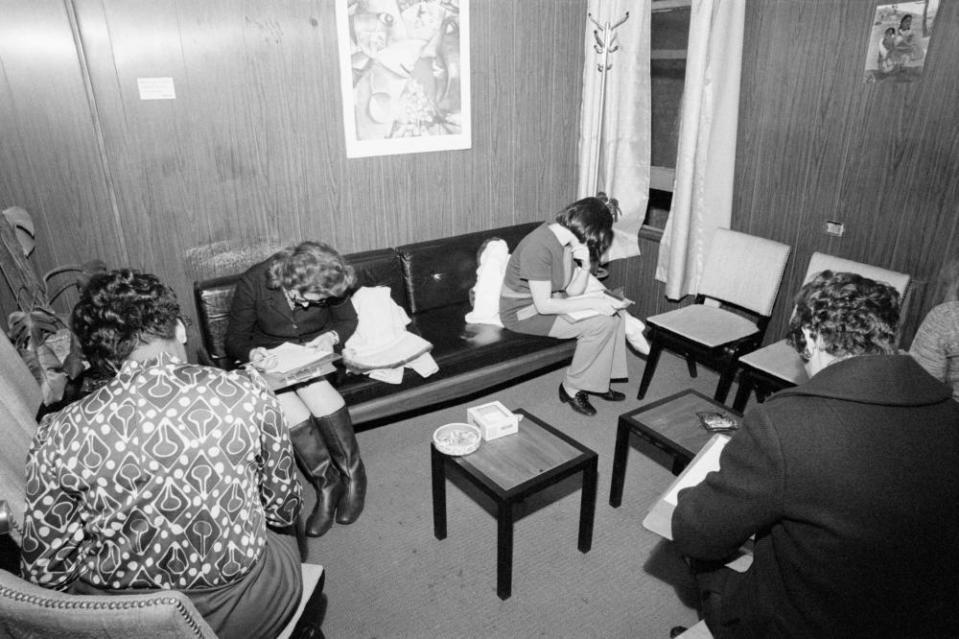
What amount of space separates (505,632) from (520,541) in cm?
42

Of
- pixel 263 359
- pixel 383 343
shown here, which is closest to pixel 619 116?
pixel 383 343

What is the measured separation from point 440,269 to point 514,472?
1609 millimetres

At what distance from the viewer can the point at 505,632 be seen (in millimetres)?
1923

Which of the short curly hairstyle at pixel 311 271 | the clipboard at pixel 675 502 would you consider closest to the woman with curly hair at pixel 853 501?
the clipboard at pixel 675 502

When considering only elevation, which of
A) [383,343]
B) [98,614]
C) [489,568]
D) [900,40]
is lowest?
[489,568]

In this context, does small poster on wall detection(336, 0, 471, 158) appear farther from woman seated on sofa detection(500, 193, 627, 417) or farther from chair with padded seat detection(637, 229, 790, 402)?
chair with padded seat detection(637, 229, 790, 402)

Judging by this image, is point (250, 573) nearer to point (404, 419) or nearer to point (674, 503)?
point (674, 503)

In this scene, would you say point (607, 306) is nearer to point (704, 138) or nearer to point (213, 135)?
point (704, 138)

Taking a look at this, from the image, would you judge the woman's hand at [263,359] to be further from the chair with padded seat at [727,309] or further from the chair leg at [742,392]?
the chair leg at [742,392]

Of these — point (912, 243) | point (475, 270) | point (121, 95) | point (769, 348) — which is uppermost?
point (121, 95)

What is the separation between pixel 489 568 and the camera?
2.18 meters

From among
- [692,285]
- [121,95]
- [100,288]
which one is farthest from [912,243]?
[121,95]

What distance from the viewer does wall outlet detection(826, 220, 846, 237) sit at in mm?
3017

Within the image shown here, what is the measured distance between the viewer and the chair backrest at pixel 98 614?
3.21 feet
